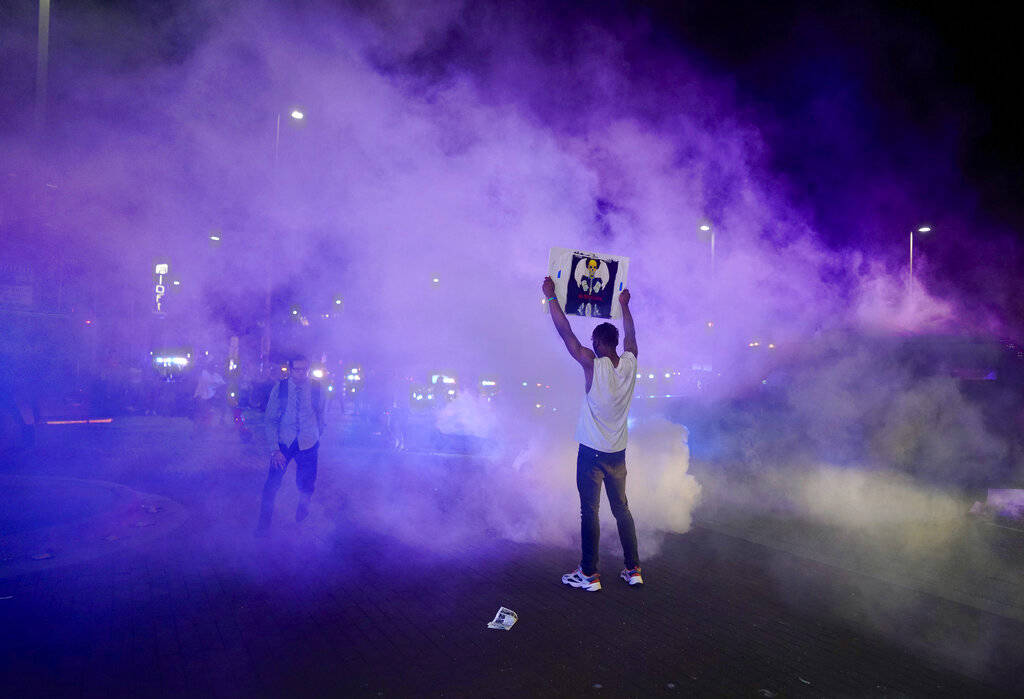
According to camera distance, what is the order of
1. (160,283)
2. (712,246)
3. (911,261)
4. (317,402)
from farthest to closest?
(160,283), (911,261), (712,246), (317,402)

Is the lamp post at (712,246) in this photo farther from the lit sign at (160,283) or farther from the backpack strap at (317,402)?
the lit sign at (160,283)

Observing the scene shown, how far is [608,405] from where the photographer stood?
3803mm

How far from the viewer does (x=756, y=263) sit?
26.8 ft

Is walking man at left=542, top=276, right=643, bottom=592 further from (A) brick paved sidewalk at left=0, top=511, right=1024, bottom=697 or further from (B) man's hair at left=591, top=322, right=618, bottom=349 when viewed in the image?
(A) brick paved sidewalk at left=0, top=511, right=1024, bottom=697

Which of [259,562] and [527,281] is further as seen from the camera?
[527,281]

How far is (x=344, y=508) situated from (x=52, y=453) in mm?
6341

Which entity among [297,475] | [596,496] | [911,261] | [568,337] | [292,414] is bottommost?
[297,475]

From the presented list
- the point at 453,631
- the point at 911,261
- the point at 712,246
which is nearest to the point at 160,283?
the point at 712,246

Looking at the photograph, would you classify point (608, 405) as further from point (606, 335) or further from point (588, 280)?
point (588, 280)

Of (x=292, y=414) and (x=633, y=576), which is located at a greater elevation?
(x=292, y=414)

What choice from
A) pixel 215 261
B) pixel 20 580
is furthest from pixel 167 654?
pixel 215 261

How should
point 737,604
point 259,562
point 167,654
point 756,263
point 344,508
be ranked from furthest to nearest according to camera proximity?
1. point 756,263
2. point 344,508
3. point 259,562
4. point 737,604
5. point 167,654

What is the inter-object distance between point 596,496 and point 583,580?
21.5 inches

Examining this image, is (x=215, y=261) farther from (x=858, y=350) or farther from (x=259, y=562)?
(x=858, y=350)
